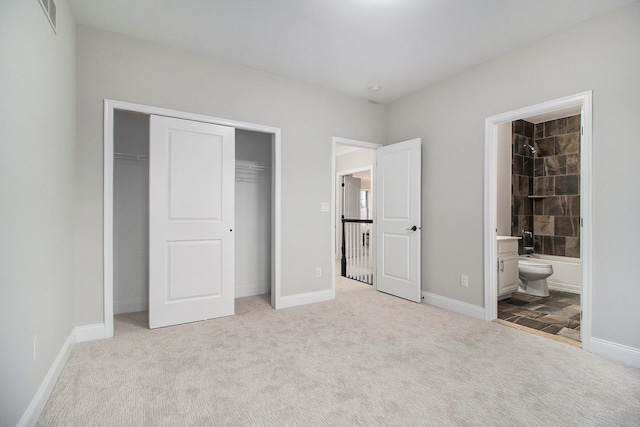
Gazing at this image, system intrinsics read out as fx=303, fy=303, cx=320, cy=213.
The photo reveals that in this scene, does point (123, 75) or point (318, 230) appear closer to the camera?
point (123, 75)

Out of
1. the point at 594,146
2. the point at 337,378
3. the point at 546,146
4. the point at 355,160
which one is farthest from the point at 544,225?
the point at 337,378

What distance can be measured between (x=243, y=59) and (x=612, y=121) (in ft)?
10.9

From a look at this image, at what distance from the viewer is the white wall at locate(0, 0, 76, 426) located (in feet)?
4.51

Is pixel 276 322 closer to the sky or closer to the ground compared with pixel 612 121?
closer to the ground

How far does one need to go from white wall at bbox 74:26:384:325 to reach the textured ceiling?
7.5 inches

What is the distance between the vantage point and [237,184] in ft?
13.2

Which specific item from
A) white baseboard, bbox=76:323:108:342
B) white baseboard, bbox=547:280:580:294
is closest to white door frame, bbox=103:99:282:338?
white baseboard, bbox=76:323:108:342

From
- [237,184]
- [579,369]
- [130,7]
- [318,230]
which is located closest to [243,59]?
[130,7]

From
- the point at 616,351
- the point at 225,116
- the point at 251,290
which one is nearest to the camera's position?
the point at 616,351

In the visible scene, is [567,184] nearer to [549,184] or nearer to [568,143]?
[549,184]

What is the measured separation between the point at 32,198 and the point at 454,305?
380 cm

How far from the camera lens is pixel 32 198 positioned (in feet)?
5.50

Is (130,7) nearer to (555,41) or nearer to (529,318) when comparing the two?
(555,41)

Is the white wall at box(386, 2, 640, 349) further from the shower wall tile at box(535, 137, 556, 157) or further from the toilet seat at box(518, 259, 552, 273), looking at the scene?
the shower wall tile at box(535, 137, 556, 157)
